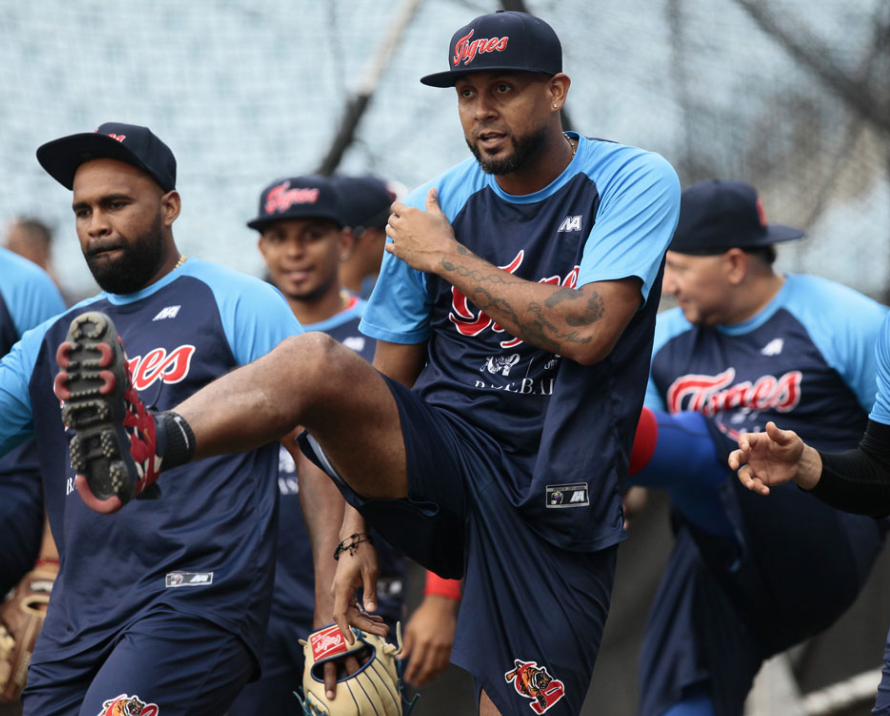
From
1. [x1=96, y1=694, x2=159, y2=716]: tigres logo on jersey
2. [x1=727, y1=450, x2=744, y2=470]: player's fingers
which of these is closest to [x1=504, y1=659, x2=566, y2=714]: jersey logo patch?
[x1=727, y1=450, x2=744, y2=470]: player's fingers

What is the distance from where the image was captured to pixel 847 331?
561cm

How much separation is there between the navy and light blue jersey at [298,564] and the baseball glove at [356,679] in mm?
1407

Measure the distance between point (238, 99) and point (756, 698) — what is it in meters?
4.76

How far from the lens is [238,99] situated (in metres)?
8.09

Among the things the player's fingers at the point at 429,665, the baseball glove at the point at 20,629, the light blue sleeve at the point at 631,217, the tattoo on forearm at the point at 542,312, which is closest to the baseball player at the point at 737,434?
the player's fingers at the point at 429,665

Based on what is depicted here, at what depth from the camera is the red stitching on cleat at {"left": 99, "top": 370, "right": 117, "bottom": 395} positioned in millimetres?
2959

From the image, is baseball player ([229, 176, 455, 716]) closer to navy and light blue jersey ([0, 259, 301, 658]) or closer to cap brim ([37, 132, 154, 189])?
navy and light blue jersey ([0, 259, 301, 658])

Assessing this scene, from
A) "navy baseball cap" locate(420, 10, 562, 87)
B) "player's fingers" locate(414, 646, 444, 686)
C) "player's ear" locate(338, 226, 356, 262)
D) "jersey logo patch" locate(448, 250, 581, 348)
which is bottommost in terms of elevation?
"player's fingers" locate(414, 646, 444, 686)

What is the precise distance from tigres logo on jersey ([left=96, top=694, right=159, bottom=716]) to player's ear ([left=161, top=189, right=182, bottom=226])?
5.55ft

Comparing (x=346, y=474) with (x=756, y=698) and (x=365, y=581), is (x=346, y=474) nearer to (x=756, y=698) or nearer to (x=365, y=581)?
Answer: (x=365, y=581)

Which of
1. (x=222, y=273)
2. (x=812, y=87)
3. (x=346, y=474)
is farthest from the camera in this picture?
(x=812, y=87)

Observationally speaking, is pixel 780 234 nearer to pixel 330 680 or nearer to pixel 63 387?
pixel 330 680

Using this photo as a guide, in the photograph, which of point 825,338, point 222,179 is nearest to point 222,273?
point 825,338

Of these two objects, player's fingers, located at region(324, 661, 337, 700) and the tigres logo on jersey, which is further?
player's fingers, located at region(324, 661, 337, 700)
